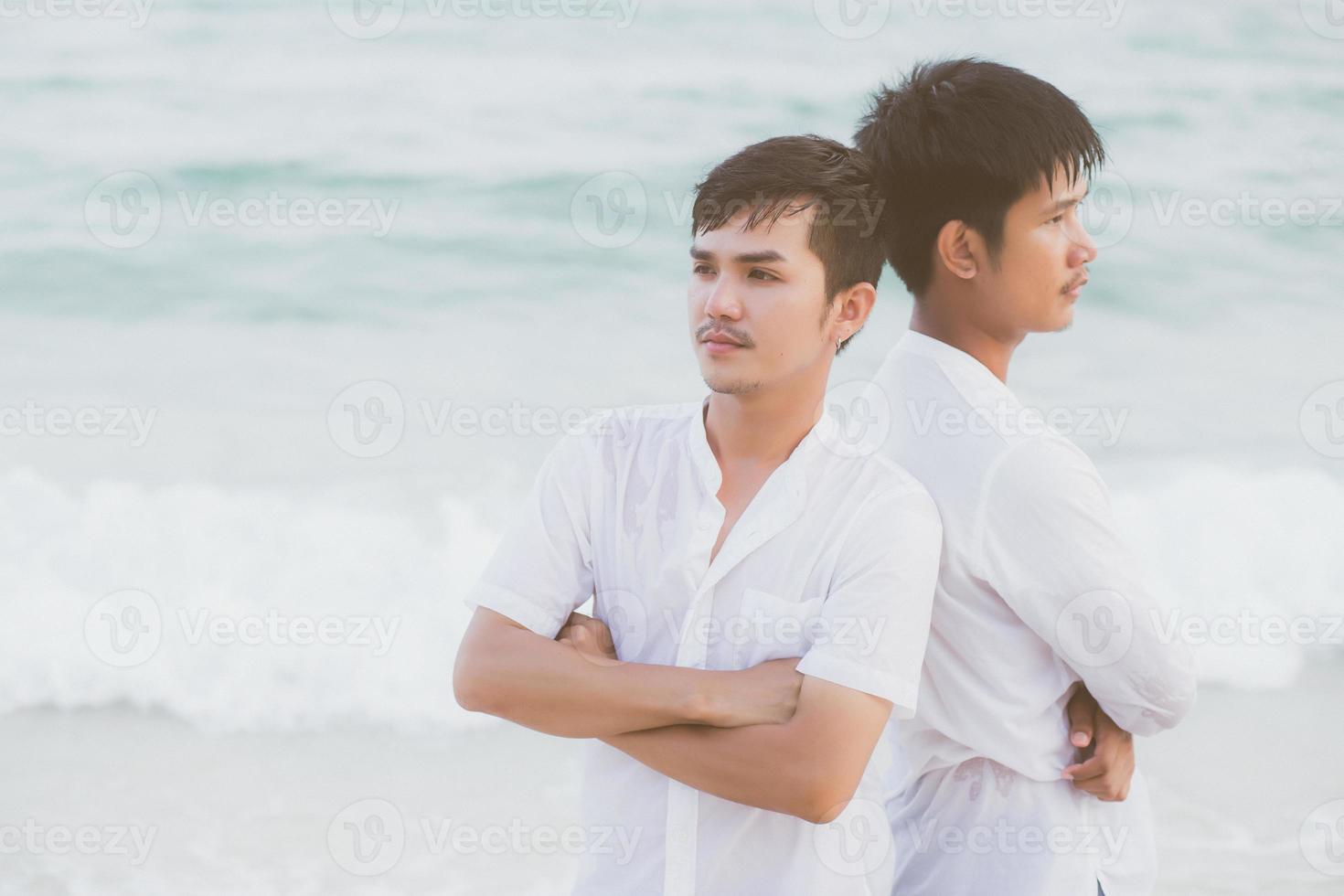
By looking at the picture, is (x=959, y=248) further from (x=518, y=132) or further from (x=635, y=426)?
(x=518, y=132)

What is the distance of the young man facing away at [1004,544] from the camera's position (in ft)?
6.61

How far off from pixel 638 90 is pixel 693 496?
9.20 metres

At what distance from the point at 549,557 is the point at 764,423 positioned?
1.31 feet

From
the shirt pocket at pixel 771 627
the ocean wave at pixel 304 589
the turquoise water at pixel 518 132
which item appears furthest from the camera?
the turquoise water at pixel 518 132

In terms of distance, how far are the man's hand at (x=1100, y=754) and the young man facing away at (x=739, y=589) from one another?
1.03 feet

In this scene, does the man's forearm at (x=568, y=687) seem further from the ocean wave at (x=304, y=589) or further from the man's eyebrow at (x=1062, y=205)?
the ocean wave at (x=304, y=589)

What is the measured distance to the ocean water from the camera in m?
6.90

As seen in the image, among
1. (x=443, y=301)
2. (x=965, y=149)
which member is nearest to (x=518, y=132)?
(x=443, y=301)

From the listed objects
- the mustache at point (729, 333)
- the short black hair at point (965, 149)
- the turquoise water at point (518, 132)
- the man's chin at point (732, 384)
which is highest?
the turquoise water at point (518, 132)

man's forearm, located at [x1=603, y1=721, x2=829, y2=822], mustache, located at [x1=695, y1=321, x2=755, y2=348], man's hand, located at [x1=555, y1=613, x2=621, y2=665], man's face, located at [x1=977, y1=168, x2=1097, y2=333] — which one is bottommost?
man's forearm, located at [x1=603, y1=721, x2=829, y2=822]

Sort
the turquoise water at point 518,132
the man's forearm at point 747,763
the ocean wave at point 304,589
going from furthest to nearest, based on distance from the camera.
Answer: the turquoise water at point 518,132
the ocean wave at point 304,589
the man's forearm at point 747,763

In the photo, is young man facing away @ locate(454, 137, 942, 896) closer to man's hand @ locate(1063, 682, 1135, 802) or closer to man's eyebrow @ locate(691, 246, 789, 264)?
man's eyebrow @ locate(691, 246, 789, 264)

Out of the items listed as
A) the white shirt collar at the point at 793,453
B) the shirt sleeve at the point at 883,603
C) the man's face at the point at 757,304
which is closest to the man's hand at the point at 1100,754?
the shirt sleeve at the point at 883,603

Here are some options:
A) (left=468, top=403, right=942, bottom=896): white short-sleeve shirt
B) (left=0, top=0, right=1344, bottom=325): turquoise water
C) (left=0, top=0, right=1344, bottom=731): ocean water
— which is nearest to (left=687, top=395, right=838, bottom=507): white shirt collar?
(left=468, top=403, right=942, bottom=896): white short-sleeve shirt
